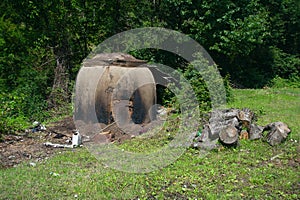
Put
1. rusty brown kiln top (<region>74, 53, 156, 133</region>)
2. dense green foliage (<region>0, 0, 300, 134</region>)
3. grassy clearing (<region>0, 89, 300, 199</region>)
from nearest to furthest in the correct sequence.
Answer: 1. grassy clearing (<region>0, 89, 300, 199</region>)
2. rusty brown kiln top (<region>74, 53, 156, 133</region>)
3. dense green foliage (<region>0, 0, 300, 134</region>)

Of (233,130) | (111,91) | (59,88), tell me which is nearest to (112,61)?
(111,91)

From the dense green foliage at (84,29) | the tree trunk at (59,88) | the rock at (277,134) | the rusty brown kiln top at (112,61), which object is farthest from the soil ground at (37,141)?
the rock at (277,134)

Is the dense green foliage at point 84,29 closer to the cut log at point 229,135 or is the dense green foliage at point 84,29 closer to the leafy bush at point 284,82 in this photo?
the leafy bush at point 284,82

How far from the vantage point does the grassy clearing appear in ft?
13.6

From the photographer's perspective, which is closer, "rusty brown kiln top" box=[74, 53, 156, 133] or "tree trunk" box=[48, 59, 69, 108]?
"rusty brown kiln top" box=[74, 53, 156, 133]

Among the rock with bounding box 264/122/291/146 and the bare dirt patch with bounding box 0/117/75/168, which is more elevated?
the rock with bounding box 264/122/291/146

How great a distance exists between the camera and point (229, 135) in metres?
Result: 5.85

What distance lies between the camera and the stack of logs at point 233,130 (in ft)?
19.3

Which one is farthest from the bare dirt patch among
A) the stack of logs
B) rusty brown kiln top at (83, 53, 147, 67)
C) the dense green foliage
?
the stack of logs

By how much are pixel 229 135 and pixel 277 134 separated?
33.9 inches

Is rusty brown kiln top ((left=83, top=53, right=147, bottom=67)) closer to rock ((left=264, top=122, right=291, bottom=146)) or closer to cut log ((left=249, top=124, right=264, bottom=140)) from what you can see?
cut log ((left=249, top=124, right=264, bottom=140))

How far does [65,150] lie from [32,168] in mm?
1154

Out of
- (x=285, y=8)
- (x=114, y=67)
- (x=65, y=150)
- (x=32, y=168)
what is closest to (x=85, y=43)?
(x=114, y=67)

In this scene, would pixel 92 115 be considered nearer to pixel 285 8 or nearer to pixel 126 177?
pixel 126 177
